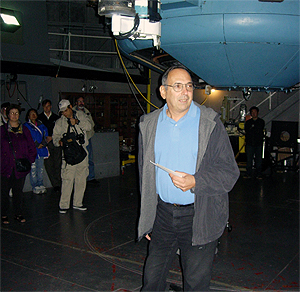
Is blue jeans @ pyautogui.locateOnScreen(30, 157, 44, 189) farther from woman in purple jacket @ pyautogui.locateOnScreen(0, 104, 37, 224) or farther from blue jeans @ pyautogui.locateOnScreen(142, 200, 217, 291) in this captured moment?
blue jeans @ pyautogui.locateOnScreen(142, 200, 217, 291)

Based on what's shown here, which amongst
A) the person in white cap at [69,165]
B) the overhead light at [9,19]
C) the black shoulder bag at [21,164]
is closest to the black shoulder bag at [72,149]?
the person in white cap at [69,165]

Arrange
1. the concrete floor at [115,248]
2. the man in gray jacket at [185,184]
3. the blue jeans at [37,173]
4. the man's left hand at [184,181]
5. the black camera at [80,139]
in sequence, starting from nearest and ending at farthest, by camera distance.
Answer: the man's left hand at [184,181] → the man in gray jacket at [185,184] → the concrete floor at [115,248] → the black camera at [80,139] → the blue jeans at [37,173]

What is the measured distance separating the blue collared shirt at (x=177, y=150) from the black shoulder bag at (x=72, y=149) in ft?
11.3

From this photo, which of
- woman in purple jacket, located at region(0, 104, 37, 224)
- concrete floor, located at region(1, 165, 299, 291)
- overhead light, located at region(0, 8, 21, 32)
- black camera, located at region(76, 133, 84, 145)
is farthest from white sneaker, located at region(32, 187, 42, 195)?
overhead light, located at region(0, 8, 21, 32)

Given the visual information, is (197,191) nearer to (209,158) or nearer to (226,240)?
(209,158)

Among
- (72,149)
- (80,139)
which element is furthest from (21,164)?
(80,139)

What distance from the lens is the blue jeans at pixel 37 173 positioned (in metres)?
7.24

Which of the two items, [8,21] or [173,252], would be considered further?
[8,21]

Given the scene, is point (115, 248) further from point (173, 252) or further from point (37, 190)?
point (37, 190)

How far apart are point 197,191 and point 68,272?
7.30 ft

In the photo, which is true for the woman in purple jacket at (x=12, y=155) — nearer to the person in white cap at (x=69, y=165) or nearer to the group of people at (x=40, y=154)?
the group of people at (x=40, y=154)

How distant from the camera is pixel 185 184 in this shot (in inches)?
86.7

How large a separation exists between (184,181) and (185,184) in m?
0.02

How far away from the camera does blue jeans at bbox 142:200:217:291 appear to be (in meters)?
2.34
